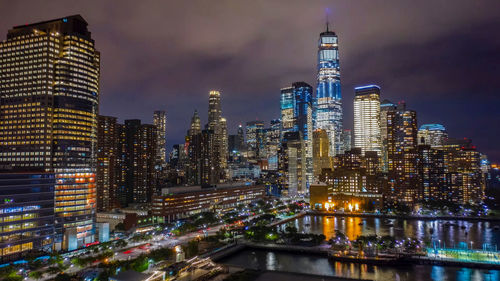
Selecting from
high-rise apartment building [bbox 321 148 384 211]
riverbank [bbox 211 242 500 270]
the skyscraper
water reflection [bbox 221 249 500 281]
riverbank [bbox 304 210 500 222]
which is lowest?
riverbank [bbox 304 210 500 222]

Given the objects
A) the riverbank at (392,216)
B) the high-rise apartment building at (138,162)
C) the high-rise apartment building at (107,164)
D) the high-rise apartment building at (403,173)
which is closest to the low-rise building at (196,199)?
the riverbank at (392,216)

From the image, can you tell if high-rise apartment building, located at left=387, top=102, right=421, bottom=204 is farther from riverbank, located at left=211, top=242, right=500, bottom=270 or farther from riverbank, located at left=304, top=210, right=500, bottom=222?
riverbank, located at left=211, top=242, right=500, bottom=270

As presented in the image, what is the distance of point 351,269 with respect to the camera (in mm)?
67812

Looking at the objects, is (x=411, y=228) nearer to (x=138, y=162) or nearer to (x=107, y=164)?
(x=107, y=164)

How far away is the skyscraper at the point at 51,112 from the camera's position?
84.6 m

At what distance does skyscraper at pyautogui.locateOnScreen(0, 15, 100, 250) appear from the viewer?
277 feet

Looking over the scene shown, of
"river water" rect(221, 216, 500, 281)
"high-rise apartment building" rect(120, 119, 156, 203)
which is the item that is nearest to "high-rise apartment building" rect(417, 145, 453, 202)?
"river water" rect(221, 216, 500, 281)

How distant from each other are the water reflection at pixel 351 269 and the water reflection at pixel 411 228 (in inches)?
922

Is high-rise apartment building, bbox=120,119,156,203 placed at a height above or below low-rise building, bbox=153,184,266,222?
above

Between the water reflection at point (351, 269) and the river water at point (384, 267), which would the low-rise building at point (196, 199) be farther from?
the water reflection at point (351, 269)

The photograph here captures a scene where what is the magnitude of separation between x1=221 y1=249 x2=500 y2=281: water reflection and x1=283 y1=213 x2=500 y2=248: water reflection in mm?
23415

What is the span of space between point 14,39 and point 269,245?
7935 centimetres

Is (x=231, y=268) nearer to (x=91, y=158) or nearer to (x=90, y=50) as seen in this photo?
(x=91, y=158)

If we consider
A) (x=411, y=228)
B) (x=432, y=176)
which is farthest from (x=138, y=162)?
(x=432, y=176)
